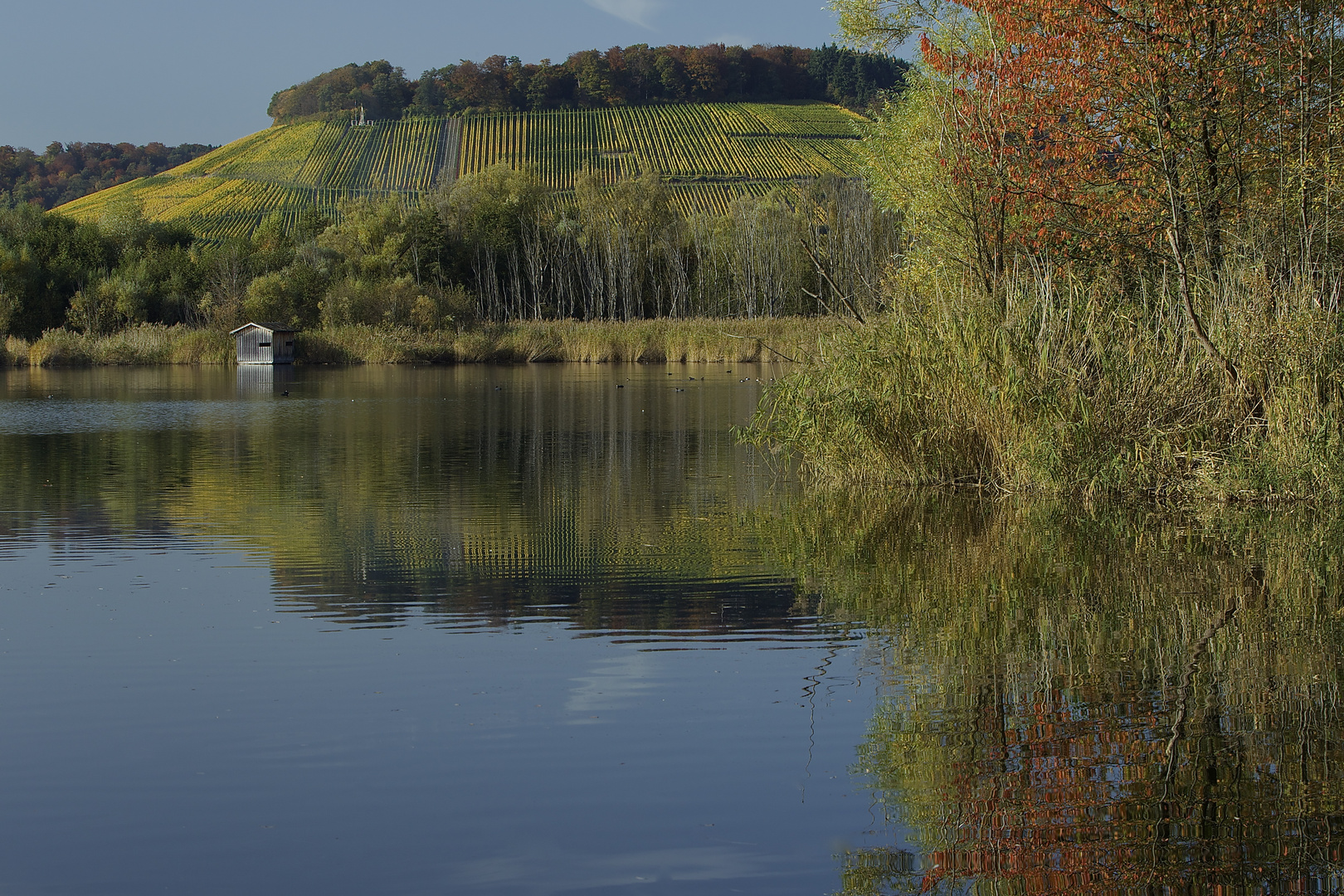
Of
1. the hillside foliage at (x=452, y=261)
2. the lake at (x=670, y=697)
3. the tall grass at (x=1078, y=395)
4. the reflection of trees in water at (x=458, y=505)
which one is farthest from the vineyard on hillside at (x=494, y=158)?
the lake at (x=670, y=697)

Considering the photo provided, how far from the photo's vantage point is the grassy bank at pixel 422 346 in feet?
161

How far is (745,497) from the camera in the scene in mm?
13289

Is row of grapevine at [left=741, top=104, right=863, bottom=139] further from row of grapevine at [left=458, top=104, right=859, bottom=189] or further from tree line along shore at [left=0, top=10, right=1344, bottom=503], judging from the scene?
tree line along shore at [left=0, top=10, right=1344, bottom=503]

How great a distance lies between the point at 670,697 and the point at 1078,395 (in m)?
7.04

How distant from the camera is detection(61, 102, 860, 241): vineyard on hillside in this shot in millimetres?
89312

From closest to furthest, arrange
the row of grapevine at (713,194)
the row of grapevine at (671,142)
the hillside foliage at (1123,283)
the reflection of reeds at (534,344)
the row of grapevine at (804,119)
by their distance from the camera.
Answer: the hillside foliage at (1123,283)
the reflection of reeds at (534,344)
the row of grapevine at (713,194)
the row of grapevine at (671,142)
the row of grapevine at (804,119)

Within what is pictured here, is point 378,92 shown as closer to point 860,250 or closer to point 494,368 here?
point 860,250

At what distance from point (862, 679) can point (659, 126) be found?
107 meters

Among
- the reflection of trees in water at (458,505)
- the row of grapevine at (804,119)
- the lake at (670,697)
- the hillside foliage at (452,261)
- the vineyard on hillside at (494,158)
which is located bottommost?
the lake at (670,697)

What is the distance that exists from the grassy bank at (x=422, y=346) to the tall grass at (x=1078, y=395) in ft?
114

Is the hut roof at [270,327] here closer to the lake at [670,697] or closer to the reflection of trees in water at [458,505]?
the reflection of trees in water at [458,505]

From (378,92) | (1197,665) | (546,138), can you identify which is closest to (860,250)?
(546,138)

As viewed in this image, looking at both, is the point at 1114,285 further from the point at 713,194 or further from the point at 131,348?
the point at 713,194

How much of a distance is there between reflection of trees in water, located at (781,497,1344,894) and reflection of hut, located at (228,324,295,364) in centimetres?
4265
